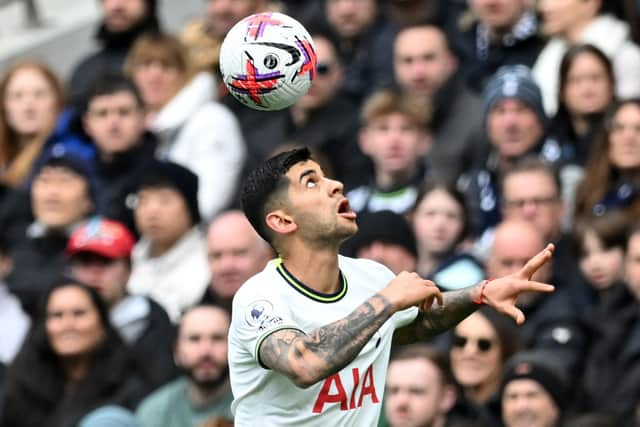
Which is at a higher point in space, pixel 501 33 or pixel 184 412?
pixel 501 33

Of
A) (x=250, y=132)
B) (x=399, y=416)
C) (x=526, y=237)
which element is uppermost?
(x=250, y=132)

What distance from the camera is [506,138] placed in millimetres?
11500

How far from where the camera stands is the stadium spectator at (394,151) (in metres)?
11.8

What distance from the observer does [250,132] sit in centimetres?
1312

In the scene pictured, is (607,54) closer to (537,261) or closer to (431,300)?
(431,300)

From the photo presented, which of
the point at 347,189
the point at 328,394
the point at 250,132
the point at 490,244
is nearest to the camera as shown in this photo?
the point at 328,394

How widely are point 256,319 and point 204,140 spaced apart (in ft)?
17.5

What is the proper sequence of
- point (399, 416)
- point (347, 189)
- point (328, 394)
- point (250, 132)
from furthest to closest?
point (250, 132) → point (347, 189) → point (399, 416) → point (328, 394)

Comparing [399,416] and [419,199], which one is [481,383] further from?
[419,199]

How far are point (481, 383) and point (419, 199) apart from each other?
4.90 ft

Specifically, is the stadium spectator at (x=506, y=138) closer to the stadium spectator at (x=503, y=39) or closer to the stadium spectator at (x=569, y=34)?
the stadium spectator at (x=569, y=34)

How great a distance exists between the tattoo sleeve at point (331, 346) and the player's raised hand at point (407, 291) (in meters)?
0.03

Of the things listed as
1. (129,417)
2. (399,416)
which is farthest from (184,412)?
(399,416)

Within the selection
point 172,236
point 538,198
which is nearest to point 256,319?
point 538,198
